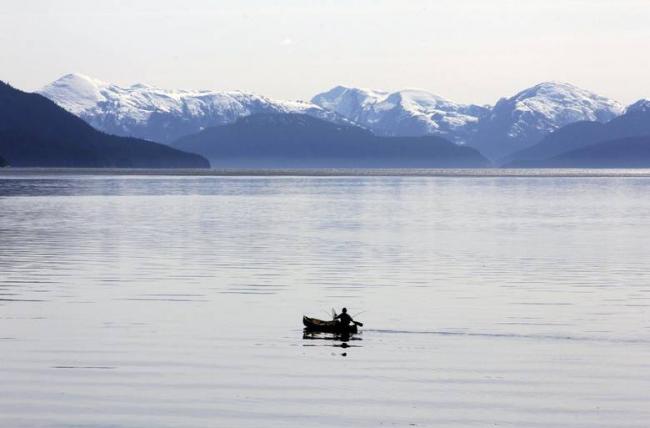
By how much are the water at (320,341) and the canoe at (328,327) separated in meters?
0.72

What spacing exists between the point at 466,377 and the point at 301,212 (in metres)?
110

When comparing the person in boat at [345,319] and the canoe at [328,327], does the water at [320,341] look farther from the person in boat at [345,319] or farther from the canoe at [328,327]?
the person in boat at [345,319]

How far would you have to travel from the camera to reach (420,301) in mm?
53844

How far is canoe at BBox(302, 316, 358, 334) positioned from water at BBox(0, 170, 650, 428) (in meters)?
0.72

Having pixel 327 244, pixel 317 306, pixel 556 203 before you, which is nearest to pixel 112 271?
pixel 317 306

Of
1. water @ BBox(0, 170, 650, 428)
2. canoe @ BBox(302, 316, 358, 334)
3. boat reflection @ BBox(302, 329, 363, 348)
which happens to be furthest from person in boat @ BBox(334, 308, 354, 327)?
water @ BBox(0, 170, 650, 428)

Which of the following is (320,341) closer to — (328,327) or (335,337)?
(328,327)

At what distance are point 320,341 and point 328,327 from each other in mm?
861

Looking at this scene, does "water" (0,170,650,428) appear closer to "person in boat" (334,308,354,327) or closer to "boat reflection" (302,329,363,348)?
"boat reflection" (302,329,363,348)

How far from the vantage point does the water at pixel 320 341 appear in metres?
31.1

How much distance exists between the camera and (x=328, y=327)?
142ft

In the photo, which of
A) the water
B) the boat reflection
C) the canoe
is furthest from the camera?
the canoe

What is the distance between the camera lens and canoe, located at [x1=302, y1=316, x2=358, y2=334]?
4328 cm

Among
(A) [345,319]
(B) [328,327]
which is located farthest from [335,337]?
(A) [345,319]
